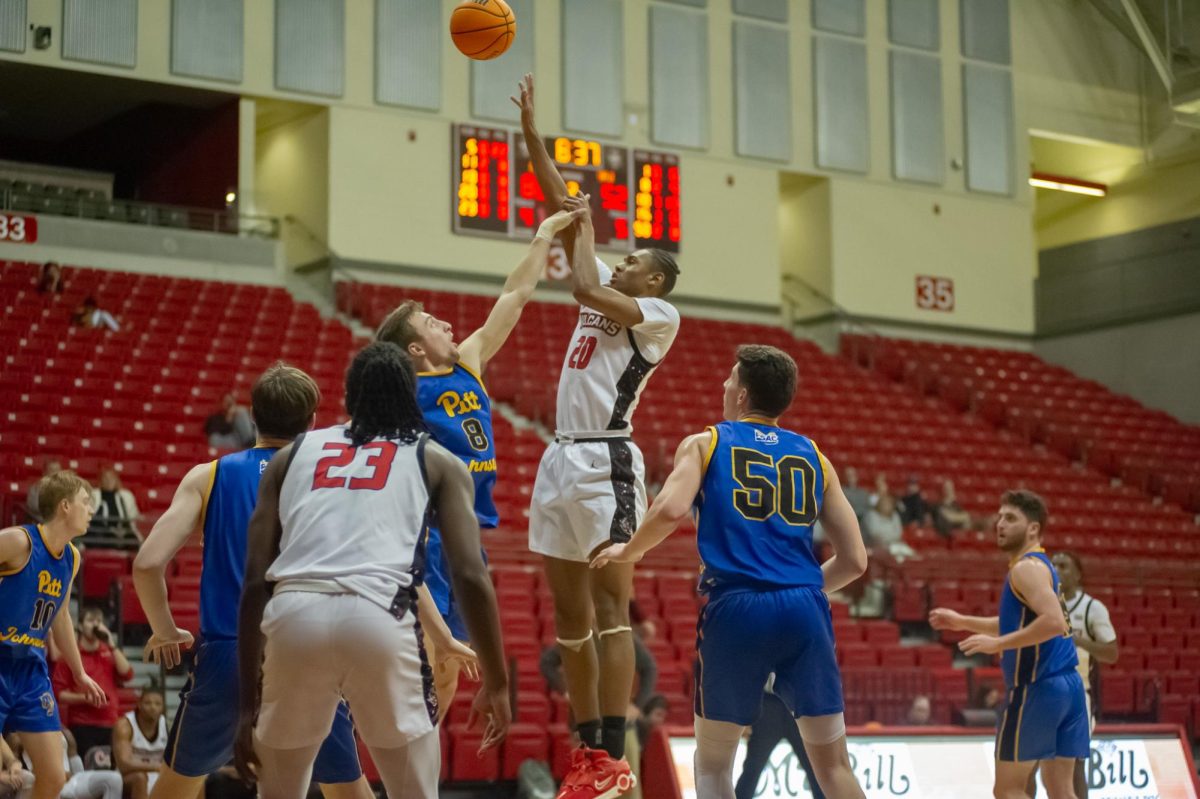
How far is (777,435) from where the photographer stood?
618 centimetres

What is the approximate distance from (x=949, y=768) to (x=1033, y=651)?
92.4 inches

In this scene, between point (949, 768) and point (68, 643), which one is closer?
point (68, 643)

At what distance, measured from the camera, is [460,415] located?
6.68m

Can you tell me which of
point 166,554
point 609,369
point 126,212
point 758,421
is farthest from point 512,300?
point 126,212

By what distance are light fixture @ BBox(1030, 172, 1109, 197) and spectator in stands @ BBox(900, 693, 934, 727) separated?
16.6 metres

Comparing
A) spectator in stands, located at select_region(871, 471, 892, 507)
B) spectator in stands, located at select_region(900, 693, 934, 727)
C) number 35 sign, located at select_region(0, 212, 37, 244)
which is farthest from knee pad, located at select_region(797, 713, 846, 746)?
number 35 sign, located at select_region(0, 212, 37, 244)

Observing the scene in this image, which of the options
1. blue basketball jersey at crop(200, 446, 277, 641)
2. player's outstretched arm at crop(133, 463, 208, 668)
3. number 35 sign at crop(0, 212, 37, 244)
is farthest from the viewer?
number 35 sign at crop(0, 212, 37, 244)

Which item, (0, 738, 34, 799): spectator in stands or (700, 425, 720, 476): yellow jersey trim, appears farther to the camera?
(0, 738, 34, 799): spectator in stands

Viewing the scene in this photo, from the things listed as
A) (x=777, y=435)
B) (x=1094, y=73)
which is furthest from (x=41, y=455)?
(x=1094, y=73)

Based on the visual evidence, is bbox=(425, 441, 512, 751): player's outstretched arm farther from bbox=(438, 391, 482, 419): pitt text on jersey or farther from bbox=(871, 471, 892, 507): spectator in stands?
bbox=(871, 471, 892, 507): spectator in stands

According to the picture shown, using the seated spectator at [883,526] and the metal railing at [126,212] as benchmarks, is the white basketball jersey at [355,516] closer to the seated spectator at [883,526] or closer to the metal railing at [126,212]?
the seated spectator at [883,526]

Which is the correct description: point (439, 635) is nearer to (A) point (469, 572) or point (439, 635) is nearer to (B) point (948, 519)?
(A) point (469, 572)

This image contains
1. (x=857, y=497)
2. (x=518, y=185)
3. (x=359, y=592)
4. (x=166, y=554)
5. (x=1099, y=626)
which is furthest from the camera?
(x=518, y=185)

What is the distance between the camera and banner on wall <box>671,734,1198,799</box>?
374 inches
